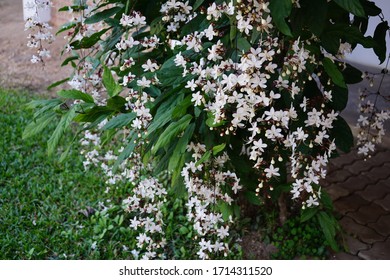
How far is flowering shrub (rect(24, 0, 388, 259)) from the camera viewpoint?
4.69ft

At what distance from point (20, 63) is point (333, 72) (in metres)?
4.08

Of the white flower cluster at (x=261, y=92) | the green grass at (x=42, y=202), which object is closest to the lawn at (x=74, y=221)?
the green grass at (x=42, y=202)

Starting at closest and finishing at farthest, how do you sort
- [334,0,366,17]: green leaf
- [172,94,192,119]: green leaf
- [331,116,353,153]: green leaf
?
[334,0,366,17]: green leaf → [172,94,192,119]: green leaf → [331,116,353,153]: green leaf

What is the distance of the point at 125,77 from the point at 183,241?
3.91ft

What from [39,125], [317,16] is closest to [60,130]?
[39,125]

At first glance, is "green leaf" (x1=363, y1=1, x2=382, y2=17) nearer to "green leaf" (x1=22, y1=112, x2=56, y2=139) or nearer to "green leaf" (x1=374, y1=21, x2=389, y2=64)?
"green leaf" (x1=374, y1=21, x2=389, y2=64)

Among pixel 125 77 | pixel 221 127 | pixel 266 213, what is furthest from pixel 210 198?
pixel 266 213

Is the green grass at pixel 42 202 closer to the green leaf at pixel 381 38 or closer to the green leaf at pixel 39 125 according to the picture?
the green leaf at pixel 39 125

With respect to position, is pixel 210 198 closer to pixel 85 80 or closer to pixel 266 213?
pixel 85 80

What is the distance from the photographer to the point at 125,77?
1.73 m

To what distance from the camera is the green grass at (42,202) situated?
2.58m

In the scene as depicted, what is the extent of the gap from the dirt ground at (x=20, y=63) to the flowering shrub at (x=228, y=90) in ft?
9.04

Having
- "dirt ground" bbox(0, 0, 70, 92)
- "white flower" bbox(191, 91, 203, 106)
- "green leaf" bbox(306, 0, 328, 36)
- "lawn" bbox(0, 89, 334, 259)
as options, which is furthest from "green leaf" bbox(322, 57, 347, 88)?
"dirt ground" bbox(0, 0, 70, 92)

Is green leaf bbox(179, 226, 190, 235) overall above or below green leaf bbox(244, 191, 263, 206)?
below
